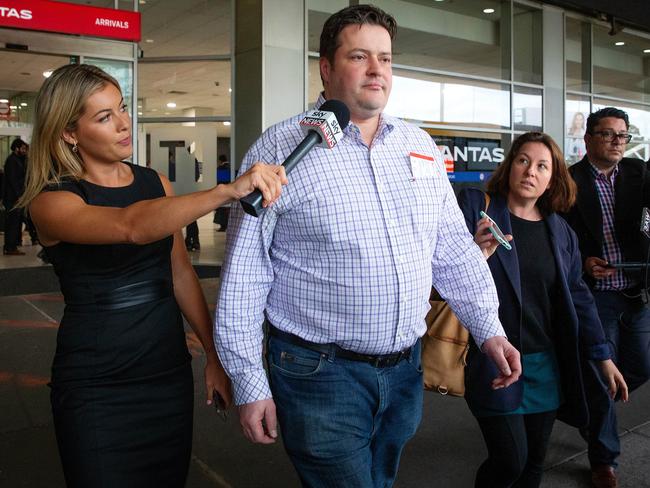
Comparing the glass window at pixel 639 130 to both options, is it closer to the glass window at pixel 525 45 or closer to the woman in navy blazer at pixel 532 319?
the glass window at pixel 525 45

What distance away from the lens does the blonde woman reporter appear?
1.98m

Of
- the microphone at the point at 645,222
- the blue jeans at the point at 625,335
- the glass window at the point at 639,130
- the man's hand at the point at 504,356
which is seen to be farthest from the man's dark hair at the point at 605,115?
the glass window at the point at 639,130

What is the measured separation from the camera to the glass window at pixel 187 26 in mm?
10797

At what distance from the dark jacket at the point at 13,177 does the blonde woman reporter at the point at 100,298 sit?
33.4 feet

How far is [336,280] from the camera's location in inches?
77.8

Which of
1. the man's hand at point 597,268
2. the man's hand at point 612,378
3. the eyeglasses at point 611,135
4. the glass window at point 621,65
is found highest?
the glass window at point 621,65

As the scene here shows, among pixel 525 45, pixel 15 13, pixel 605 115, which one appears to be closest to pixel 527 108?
pixel 525 45

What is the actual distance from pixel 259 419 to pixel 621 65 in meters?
15.6

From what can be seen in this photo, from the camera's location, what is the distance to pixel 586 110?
543 inches

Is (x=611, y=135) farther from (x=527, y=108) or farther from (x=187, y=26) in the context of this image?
(x=527, y=108)

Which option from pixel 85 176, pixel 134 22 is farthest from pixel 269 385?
pixel 134 22

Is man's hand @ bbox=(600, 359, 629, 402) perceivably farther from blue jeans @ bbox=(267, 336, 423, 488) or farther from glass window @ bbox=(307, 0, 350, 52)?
glass window @ bbox=(307, 0, 350, 52)

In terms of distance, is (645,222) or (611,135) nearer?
(645,222)

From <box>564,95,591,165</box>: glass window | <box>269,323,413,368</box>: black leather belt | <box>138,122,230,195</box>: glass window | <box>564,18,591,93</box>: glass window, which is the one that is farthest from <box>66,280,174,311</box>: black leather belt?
<box>564,18,591,93</box>: glass window
